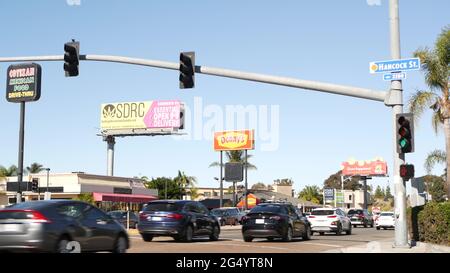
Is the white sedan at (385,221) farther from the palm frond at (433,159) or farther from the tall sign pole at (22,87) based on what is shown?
the tall sign pole at (22,87)

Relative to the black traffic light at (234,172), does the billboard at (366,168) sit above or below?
above

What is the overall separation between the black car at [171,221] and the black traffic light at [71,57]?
5.89 m

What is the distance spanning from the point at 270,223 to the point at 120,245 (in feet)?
30.0

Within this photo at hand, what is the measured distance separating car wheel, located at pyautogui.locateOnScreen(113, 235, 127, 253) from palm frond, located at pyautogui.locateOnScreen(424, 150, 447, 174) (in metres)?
27.1

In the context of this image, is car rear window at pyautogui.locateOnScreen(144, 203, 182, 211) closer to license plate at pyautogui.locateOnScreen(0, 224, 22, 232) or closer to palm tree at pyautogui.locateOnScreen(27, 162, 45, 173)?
license plate at pyautogui.locateOnScreen(0, 224, 22, 232)

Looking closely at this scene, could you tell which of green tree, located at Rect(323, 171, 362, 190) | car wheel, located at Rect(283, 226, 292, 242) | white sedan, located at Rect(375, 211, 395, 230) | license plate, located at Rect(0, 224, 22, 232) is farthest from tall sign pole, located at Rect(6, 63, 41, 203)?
green tree, located at Rect(323, 171, 362, 190)

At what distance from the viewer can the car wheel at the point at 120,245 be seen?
52.5ft

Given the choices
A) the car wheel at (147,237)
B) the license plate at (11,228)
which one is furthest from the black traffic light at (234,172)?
the license plate at (11,228)

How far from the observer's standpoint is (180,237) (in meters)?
23.3

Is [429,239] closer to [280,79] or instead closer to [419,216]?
[419,216]

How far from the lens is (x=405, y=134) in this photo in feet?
62.7

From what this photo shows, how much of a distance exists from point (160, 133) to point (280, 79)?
212 ft
